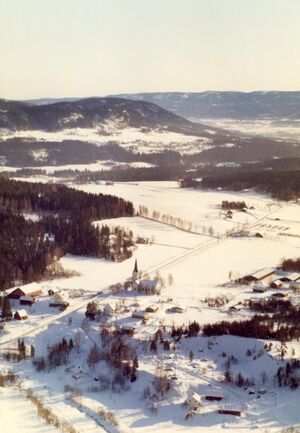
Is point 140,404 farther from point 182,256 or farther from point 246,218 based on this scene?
point 246,218

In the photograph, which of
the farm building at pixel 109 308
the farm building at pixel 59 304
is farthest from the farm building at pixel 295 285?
the farm building at pixel 59 304

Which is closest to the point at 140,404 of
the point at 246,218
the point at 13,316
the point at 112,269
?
the point at 13,316

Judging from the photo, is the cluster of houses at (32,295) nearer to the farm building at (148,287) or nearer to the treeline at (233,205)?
the farm building at (148,287)

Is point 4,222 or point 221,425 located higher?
point 4,222

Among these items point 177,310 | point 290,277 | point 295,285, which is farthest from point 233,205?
point 177,310

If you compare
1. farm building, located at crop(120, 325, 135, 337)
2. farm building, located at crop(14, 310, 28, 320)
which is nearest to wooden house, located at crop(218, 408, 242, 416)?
farm building, located at crop(120, 325, 135, 337)

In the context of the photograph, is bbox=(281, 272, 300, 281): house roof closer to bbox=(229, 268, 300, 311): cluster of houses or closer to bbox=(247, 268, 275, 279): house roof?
bbox=(229, 268, 300, 311): cluster of houses

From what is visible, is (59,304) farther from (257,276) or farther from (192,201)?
(192,201)
